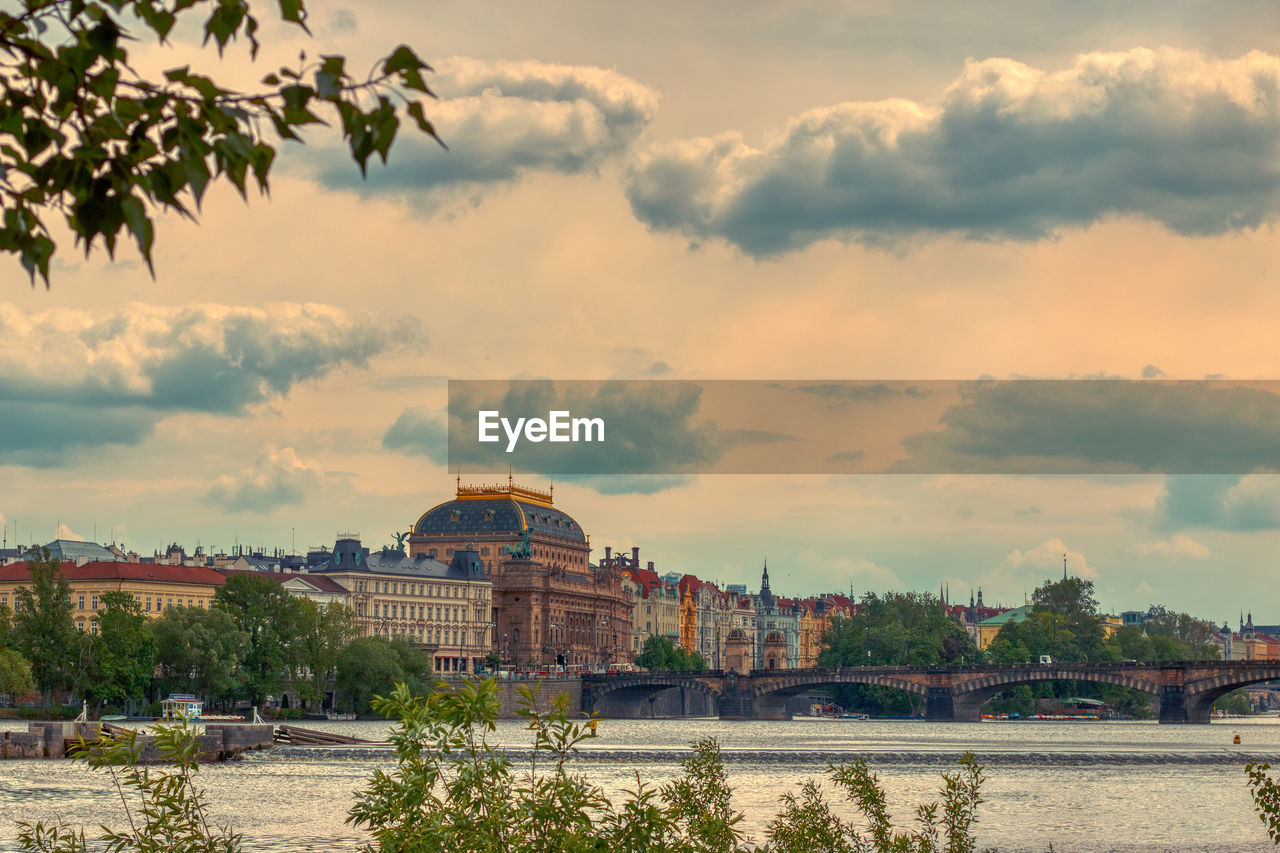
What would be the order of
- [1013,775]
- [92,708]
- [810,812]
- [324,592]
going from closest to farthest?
1. [810,812]
2. [1013,775]
3. [92,708]
4. [324,592]

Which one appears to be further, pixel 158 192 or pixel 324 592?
pixel 324 592

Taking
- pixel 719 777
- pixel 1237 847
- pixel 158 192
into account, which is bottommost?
pixel 1237 847

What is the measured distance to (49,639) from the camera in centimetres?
11712

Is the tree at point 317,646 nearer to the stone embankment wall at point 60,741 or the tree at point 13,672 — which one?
the tree at point 13,672

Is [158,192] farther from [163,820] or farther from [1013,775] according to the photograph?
[1013,775]

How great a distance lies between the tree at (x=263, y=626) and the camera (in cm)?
12531

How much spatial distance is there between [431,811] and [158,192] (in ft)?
26.6

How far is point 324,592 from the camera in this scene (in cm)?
18950

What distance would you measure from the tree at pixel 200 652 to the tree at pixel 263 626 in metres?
1.62

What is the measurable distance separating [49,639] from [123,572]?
2170 inches

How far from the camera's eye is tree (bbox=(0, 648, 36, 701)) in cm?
10956

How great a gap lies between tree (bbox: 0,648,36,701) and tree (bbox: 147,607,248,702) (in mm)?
10447

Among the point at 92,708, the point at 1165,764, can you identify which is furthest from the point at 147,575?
the point at 1165,764

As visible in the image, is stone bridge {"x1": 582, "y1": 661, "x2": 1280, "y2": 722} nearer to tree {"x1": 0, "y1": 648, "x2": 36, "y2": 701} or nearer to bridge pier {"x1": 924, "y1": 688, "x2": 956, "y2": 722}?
bridge pier {"x1": 924, "y1": 688, "x2": 956, "y2": 722}
